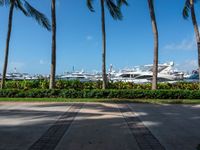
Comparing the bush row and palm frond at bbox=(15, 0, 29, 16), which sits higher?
palm frond at bbox=(15, 0, 29, 16)

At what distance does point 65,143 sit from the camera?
6.89 meters

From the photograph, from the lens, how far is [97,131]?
8281mm

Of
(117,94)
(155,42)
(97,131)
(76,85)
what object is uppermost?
(155,42)

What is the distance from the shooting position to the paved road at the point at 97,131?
6.75m

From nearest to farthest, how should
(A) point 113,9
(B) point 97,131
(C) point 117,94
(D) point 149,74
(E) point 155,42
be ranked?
(B) point 97,131 < (C) point 117,94 < (E) point 155,42 < (A) point 113,9 < (D) point 149,74

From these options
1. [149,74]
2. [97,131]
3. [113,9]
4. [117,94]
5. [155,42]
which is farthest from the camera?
[149,74]

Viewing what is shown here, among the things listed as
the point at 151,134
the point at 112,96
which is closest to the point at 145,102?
the point at 112,96

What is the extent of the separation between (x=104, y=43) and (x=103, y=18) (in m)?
1.72

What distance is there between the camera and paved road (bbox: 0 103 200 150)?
675cm

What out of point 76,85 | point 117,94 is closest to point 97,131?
point 117,94

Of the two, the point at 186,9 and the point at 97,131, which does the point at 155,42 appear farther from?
the point at 97,131

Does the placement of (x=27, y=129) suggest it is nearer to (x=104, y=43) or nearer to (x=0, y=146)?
(x=0, y=146)

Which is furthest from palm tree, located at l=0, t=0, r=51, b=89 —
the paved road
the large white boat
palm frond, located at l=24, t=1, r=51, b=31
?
the large white boat

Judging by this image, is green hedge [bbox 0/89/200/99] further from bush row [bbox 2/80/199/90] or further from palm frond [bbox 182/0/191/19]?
palm frond [bbox 182/0/191/19]
